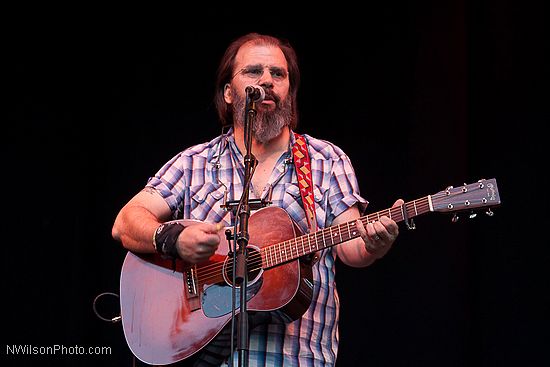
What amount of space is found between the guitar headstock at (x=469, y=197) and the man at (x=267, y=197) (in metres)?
0.17

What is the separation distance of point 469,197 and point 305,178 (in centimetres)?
80

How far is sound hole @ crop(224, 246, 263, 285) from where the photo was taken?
144 inches

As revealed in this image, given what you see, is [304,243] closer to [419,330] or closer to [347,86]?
[419,330]

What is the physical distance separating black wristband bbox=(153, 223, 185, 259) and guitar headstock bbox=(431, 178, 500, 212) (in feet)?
3.38

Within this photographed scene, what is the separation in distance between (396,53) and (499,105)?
0.70 m

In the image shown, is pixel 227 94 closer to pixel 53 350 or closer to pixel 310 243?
pixel 310 243

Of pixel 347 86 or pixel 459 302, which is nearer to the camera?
pixel 459 302

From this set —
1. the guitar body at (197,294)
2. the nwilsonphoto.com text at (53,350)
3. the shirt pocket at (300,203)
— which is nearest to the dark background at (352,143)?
the nwilsonphoto.com text at (53,350)

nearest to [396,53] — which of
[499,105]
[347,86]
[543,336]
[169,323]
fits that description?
[347,86]

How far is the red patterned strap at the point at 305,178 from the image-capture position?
385cm

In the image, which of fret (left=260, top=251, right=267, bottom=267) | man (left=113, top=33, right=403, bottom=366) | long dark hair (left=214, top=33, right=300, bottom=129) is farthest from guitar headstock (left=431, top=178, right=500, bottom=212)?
long dark hair (left=214, top=33, right=300, bottom=129)

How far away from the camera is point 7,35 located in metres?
5.32

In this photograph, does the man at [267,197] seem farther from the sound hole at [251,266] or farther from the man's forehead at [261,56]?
the sound hole at [251,266]

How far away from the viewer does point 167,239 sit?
374 cm
